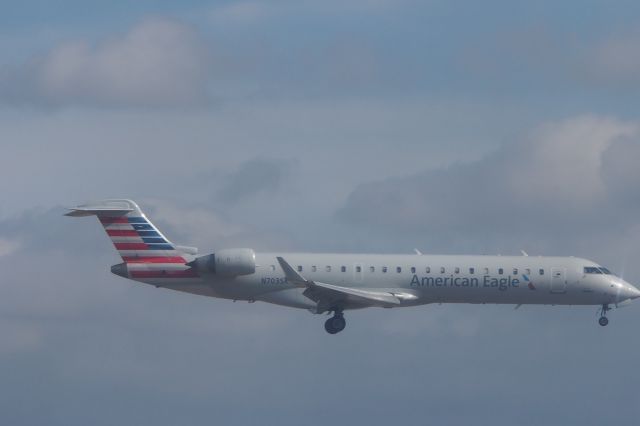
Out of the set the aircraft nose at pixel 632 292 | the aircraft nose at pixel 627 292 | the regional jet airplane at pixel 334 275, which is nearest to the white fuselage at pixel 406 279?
the regional jet airplane at pixel 334 275

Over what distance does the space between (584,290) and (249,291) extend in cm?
1589

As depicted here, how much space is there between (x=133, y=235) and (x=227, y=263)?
192 inches

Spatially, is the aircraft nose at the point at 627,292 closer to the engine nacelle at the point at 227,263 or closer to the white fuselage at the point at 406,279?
the white fuselage at the point at 406,279

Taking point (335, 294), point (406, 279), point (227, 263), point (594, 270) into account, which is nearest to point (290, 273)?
point (335, 294)

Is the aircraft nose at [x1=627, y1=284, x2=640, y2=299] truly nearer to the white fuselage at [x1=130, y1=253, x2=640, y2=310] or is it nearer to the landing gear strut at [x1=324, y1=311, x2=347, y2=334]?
the white fuselage at [x1=130, y1=253, x2=640, y2=310]

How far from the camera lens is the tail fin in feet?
447

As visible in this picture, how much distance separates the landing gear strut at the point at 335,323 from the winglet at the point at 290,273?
3219 millimetres

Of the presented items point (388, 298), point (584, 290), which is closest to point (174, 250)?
point (388, 298)

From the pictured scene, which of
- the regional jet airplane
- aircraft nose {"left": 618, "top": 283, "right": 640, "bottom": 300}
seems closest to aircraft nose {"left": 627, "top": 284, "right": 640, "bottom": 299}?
aircraft nose {"left": 618, "top": 283, "right": 640, "bottom": 300}

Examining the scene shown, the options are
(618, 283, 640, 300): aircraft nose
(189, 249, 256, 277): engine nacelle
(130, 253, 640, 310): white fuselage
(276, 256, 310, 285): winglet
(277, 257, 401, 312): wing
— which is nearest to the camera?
(276, 256, 310, 285): winglet

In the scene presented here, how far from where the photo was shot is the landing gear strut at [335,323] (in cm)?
13612

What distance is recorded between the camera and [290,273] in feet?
438

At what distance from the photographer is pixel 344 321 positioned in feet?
447

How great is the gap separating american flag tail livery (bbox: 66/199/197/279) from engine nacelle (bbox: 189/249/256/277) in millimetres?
745
